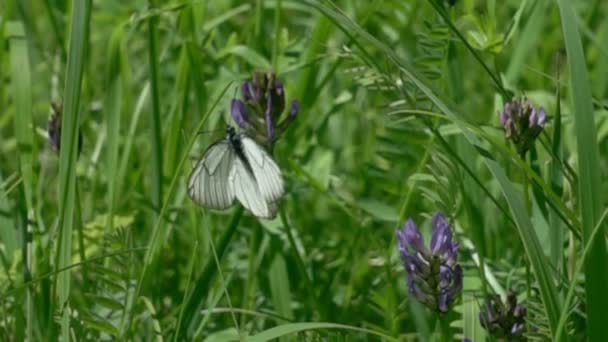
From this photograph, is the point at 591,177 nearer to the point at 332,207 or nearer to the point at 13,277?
the point at 13,277

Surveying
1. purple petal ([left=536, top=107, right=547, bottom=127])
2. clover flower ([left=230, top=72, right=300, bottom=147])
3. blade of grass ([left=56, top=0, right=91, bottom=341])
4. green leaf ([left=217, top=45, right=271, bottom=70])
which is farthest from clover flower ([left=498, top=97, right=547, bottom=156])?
green leaf ([left=217, top=45, right=271, bottom=70])

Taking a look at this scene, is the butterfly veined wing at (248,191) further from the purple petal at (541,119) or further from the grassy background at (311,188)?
the purple petal at (541,119)

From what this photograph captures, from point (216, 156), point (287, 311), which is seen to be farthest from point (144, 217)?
point (216, 156)

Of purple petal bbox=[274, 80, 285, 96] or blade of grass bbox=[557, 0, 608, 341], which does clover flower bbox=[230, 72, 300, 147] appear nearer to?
purple petal bbox=[274, 80, 285, 96]

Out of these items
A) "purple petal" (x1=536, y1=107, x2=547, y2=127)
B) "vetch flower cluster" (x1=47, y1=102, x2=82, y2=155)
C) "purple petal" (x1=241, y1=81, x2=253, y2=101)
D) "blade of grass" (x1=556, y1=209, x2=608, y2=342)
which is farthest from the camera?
"vetch flower cluster" (x1=47, y1=102, x2=82, y2=155)

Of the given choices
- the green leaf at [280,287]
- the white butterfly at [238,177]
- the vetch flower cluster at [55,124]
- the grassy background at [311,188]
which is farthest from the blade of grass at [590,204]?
the vetch flower cluster at [55,124]

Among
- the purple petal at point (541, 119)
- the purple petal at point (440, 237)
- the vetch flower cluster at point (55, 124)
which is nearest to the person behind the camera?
the purple petal at point (440, 237)
